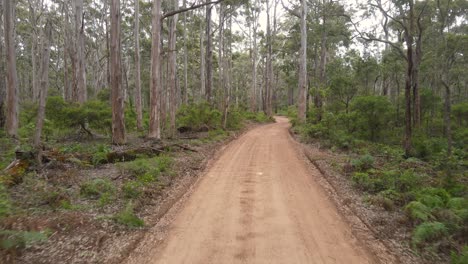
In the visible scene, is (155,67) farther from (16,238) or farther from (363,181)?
(16,238)

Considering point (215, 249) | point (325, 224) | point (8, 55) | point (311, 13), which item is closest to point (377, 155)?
point (325, 224)

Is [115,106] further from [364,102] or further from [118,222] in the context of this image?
[364,102]

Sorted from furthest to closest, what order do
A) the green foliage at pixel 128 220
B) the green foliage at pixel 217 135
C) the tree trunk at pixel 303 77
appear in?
1. the tree trunk at pixel 303 77
2. the green foliage at pixel 217 135
3. the green foliage at pixel 128 220

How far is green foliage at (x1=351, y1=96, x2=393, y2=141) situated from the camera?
14000 mm

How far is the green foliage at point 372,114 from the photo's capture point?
14.0 metres

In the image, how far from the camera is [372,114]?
47.3ft

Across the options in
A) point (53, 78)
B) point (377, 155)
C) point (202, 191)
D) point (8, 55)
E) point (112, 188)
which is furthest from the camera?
point (53, 78)

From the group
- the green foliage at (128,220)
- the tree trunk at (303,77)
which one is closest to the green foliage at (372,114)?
the tree trunk at (303,77)

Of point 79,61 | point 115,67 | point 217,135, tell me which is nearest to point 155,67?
point 115,67

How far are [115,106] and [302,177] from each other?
7.52 meters

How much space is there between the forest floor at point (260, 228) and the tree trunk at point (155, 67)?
5.88 m

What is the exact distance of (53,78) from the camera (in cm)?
4922

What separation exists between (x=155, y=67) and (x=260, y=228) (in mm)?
9450

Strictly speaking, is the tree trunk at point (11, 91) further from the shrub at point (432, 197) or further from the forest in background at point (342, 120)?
the shrub at point (432, 197)
